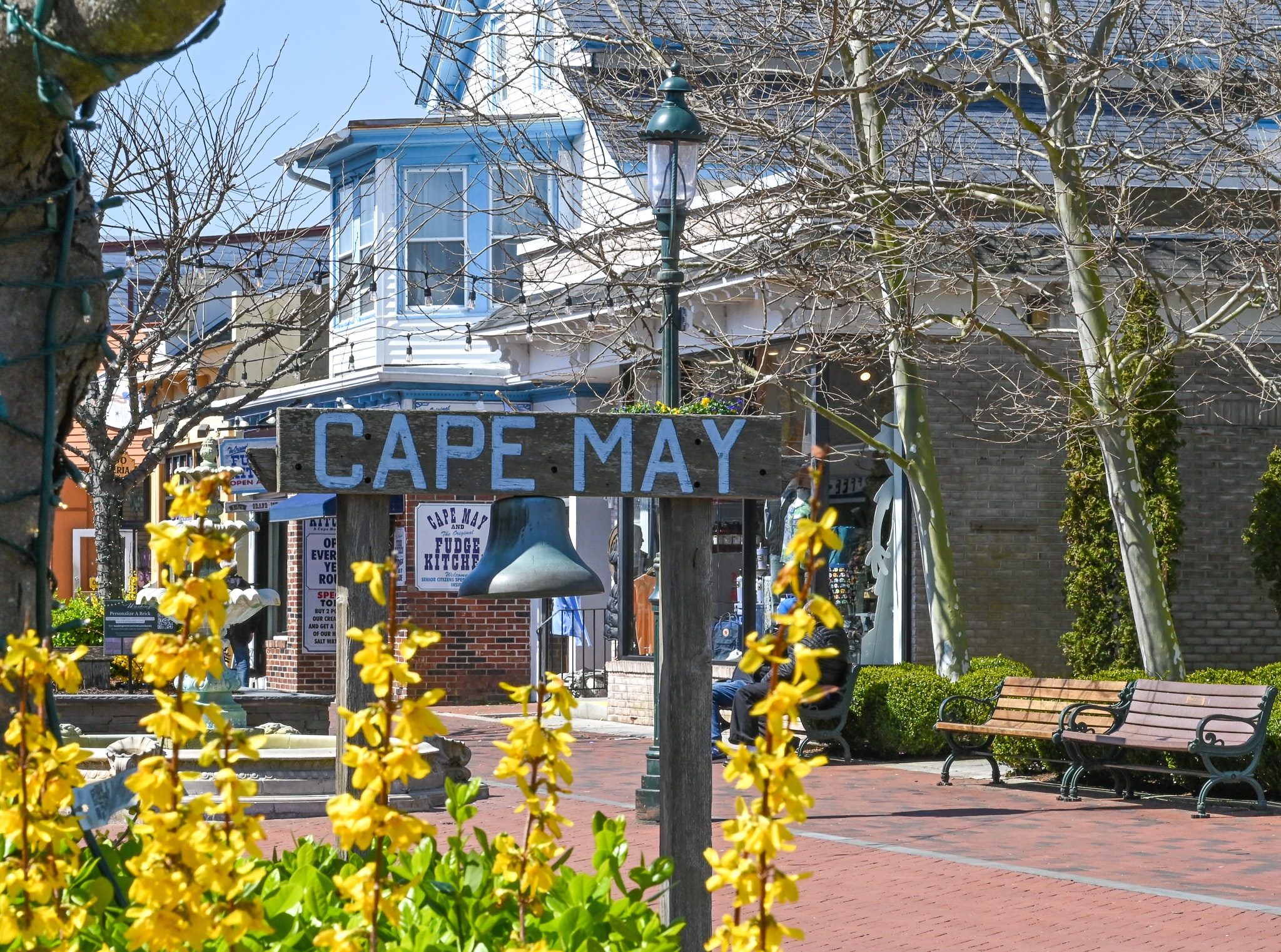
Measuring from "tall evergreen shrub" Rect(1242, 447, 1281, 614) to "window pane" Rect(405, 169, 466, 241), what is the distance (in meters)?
11.5

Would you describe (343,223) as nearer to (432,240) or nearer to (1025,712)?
(432,240)

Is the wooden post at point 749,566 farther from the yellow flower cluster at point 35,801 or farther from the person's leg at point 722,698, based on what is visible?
the yellow flower cluster at point 35,801

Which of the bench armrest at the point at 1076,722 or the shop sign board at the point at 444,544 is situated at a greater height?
the shop sign board at the point at 444,544

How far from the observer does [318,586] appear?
24188 mm

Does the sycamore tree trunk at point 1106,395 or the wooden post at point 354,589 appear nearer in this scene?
the wooden post at point 354,589

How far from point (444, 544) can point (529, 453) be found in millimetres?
17964

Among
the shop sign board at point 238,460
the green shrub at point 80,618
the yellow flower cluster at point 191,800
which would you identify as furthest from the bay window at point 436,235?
the yellow flower cluster at point 191,800

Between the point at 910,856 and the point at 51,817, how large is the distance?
23.5 feet

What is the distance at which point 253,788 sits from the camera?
3252 millimetres

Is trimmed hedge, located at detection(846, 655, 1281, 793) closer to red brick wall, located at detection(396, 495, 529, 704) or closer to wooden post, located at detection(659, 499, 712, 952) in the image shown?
red brick wall, located at detection(396, 495, 529, 704)

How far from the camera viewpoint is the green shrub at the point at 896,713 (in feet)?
48.8

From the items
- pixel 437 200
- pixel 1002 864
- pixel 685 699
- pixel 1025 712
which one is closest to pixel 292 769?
pixel 1002 864

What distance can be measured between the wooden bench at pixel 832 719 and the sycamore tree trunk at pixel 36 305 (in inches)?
449

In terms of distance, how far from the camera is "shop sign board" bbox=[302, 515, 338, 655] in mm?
23703
